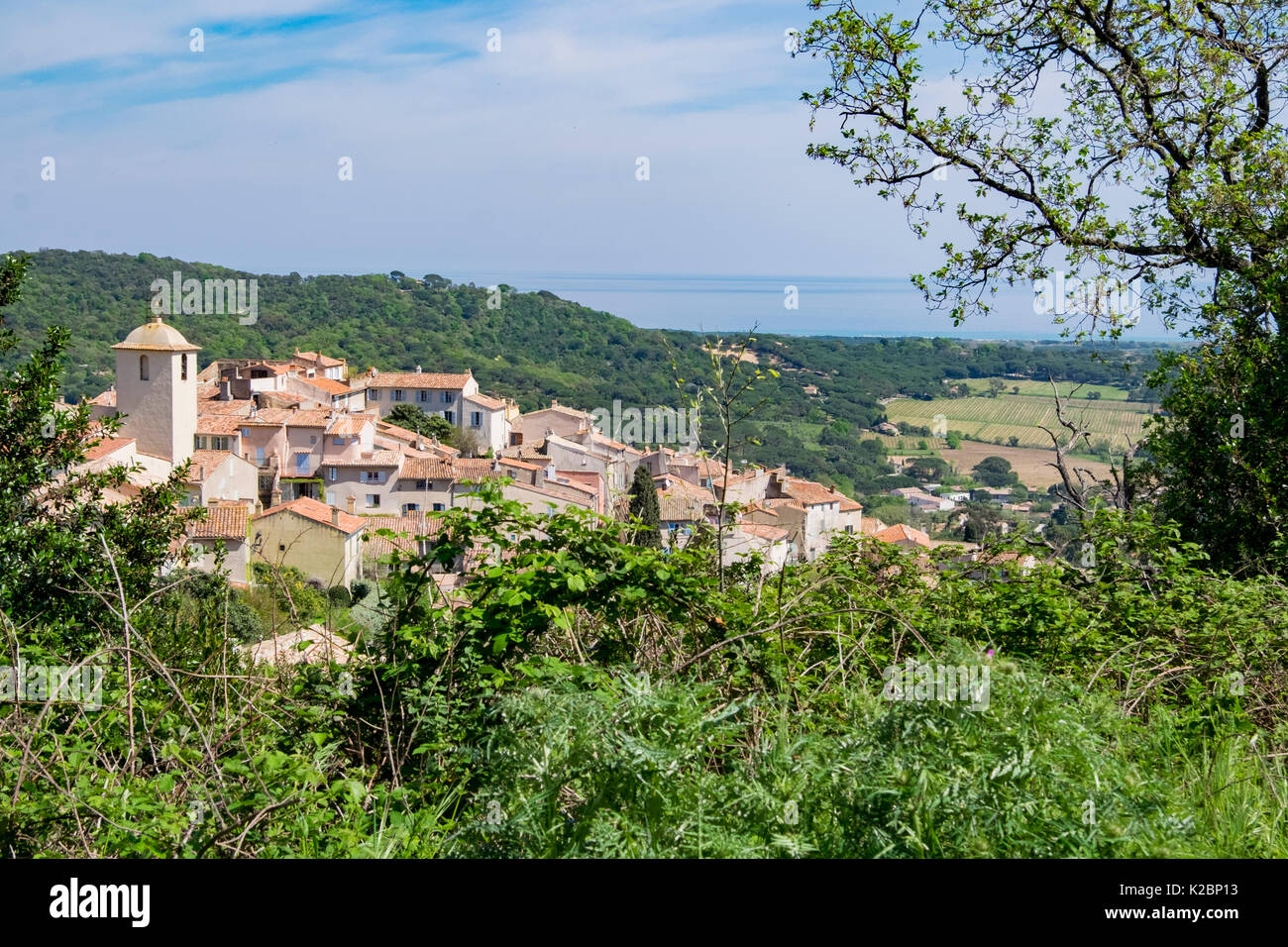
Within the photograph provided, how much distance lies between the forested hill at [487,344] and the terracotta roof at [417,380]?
23.0 feet

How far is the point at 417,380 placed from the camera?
208ft

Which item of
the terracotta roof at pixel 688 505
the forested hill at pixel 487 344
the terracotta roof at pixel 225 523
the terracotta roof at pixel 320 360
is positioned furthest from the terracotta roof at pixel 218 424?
the terracotta roof at pixel 688 505

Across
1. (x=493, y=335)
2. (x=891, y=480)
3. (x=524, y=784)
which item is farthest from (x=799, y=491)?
(x=493, y=335)

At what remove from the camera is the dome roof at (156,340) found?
41.3m

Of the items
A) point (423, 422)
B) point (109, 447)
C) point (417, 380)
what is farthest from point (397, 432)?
point (109, 447)

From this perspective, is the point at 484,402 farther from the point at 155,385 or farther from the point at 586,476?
the point at 155,385

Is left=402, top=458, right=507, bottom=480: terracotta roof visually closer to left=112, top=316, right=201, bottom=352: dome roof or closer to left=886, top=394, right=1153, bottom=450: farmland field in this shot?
left=112, top=316, right=201, bottom=352: dome roof

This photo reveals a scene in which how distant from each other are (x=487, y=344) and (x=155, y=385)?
142ft

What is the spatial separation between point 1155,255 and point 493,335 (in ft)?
261

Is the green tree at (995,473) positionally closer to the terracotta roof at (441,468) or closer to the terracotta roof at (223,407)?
the terracotta roof at (441,468)

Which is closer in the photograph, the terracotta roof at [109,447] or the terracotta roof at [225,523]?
the terracotta roof at [109,447]

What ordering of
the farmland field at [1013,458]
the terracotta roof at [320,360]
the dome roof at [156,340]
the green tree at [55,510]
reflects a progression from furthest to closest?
the terracotta roof at [320,360], the farmland field at [1013,458], the dome roof at [156,340], the green tree at [55,510]

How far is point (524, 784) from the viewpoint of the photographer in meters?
2.52
